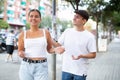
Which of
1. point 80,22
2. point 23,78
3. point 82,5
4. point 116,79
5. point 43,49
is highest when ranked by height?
point 82,5

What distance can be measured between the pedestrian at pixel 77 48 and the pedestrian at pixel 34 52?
0.27 metres

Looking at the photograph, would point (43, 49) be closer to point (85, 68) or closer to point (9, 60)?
point (85, 68)

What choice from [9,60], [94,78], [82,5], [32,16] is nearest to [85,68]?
[32,16]

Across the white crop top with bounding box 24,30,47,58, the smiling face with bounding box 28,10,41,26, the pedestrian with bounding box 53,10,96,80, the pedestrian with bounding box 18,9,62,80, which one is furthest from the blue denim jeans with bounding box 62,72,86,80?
the smiling face with bounding box 28,10,41,26

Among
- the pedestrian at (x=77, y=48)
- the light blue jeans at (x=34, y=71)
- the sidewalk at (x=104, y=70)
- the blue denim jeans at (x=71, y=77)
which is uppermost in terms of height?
the pedestrian at (x=77, y=48)

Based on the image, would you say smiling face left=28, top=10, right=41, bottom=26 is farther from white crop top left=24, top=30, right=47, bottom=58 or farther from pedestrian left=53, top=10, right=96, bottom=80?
pedestrian left=53, top=10, right=96, bottom=80

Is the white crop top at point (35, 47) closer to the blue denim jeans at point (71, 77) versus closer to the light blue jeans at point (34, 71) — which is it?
the light blue jeans at point (34, 71)

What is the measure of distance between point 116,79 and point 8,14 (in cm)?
9805

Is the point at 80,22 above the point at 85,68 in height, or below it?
above

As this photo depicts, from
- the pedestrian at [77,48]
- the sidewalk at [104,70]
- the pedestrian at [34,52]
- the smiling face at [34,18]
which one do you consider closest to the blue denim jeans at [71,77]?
the pedestrian at [77,48]

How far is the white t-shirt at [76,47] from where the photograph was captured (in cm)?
502

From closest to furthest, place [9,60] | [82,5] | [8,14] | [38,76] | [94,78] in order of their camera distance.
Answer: [38,76]
[94,78]
[9,60]
[82,5]
[8,14]

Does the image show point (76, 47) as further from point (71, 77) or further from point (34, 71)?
point (34, 71)

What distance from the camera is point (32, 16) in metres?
5.08
